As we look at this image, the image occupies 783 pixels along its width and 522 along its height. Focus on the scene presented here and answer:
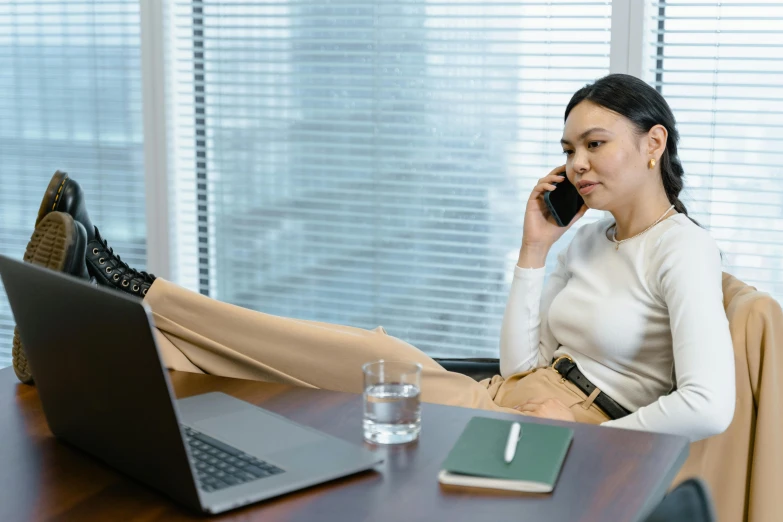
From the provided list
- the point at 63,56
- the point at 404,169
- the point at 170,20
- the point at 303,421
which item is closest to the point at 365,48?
the point at 404,169

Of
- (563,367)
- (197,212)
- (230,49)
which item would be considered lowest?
(563,367)

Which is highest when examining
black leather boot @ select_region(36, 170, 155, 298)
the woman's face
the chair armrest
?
the woman's face

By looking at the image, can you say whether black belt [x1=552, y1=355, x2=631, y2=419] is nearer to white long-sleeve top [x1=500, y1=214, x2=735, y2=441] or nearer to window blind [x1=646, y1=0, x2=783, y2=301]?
white long-sleeve top [x1=500, y1=214, x2=735, y2=441]

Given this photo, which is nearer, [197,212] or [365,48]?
[365,48]

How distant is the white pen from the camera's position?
3.66 ft

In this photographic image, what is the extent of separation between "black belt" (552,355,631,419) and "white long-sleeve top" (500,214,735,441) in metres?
0.01

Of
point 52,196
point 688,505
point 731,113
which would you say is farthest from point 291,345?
point 731,113

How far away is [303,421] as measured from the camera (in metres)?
1.29

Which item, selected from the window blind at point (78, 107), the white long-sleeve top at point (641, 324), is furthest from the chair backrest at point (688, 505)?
the window blind at point (78, 107)

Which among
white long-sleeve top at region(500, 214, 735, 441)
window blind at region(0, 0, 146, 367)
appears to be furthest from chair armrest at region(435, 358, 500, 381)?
window blind at region(0, 0, 146, 367)

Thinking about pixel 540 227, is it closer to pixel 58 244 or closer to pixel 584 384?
pixel 584 384

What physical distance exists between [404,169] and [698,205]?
0.89 metres

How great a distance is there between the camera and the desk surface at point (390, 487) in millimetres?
993

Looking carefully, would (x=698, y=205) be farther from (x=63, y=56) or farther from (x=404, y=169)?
(x=63, y=56)
